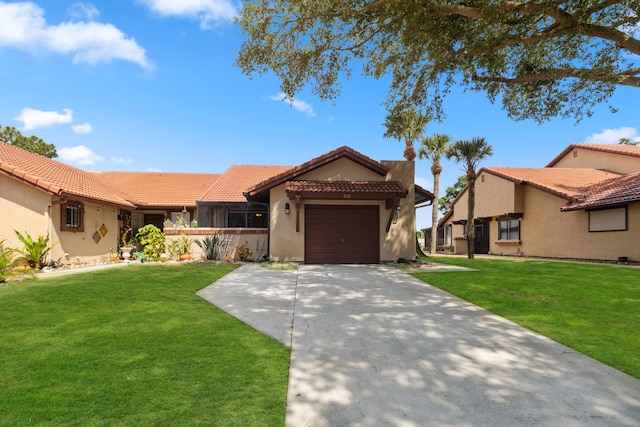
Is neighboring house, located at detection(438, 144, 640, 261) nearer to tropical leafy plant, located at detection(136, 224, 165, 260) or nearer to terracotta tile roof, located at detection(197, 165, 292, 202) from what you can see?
terracotta tile roof, located at detection(197, 165, 292, 202)

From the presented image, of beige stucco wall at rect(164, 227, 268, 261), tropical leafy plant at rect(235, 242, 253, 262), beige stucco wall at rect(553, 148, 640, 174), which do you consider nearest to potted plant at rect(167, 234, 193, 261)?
beige stucco wall at rect(164, 227, 268, 261)

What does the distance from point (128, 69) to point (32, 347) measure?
36.9ft

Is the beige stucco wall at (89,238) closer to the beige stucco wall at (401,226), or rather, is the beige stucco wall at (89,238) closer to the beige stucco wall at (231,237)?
the beige stucco wall at (231,237)

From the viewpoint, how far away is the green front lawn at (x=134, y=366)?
283 centimetres

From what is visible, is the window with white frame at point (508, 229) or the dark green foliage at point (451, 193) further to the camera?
the dark green foliage at point (451, 193)

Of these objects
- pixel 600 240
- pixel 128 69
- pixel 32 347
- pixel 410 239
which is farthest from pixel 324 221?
pixel 600 240

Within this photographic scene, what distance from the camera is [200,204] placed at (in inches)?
765

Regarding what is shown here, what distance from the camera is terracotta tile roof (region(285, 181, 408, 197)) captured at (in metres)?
13.8

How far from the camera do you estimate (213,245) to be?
15367mm

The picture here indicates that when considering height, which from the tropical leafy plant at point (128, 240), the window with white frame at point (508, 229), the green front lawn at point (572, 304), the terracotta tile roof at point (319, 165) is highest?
the terracotta tile roof at point (319, 165)

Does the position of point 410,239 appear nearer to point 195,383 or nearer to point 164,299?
point 164,299

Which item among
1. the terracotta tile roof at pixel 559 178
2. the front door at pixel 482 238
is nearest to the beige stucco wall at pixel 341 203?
the terracotta tile roof at pixel 559 178

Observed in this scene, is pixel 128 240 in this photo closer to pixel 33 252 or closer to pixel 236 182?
pixel 236 182

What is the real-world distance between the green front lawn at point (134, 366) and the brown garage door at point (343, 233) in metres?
8.54
